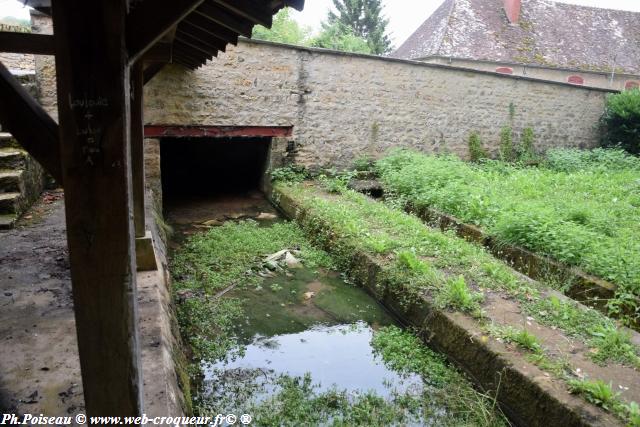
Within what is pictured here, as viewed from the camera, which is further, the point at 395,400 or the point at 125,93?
the point at 395,400

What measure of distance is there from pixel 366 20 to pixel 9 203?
101 ft

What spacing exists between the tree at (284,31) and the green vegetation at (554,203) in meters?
21.0

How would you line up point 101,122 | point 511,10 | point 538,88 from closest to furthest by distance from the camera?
point 101,122, point 538,88, point 511,10

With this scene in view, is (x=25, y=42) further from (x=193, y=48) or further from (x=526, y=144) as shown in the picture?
(x=526, y=144)

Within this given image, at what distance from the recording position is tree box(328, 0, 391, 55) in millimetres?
31562

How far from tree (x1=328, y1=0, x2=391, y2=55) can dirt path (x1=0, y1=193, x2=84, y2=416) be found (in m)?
30.0

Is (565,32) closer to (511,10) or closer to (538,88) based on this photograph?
(511,10)

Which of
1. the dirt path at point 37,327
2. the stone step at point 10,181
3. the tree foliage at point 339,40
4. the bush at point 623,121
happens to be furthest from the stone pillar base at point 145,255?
the tree foliage at point 339,40

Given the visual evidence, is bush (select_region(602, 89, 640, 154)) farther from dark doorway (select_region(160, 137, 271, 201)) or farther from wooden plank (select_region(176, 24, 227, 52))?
wooden plank (select_region(176, 24, 227, 52))

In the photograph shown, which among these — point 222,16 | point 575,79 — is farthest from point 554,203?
point 575,79

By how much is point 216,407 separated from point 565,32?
25840 millimetres

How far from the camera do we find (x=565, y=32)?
74.6ft

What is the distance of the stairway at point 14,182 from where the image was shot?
523 centimetres

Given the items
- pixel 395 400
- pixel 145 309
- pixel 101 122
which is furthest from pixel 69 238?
pixel 395 400
